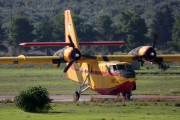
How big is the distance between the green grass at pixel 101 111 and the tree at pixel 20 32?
77.4 metres

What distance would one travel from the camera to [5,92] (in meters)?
52.2

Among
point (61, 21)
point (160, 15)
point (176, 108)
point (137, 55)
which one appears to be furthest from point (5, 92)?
point (160, 15)

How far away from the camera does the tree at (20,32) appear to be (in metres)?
118

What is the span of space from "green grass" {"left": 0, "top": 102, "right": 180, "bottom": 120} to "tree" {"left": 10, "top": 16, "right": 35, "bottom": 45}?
77.4 meters

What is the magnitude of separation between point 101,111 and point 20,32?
83.0 meters

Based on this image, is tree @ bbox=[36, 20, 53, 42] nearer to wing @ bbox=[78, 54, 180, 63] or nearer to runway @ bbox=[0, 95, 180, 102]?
runway @ bbox=[0, 95, 180, 102]

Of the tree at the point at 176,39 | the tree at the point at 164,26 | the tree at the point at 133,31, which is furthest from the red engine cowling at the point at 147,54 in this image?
the tree at the point at 164,26

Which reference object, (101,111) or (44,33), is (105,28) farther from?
(101,111)

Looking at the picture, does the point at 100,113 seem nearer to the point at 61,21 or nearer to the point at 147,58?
the point at 147,58

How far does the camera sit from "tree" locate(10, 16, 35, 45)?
4636 inches

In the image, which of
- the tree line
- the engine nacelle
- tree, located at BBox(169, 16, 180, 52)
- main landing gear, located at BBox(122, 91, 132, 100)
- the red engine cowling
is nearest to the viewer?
main landing gear, located at BBox(122, 91, 132, 100)

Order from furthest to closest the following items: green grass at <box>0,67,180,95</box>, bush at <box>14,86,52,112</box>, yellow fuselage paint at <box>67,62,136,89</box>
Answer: green grass at <box>0,67,180,95</box> < yellow fuselage paint at <box>67,62,136,89</box> < bush at <box>14,86,52,112</box>

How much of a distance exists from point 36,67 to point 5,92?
121 ft

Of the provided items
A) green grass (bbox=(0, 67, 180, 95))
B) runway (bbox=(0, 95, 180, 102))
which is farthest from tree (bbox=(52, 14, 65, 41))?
runway (bbox=(0, 95, 180, 102))
